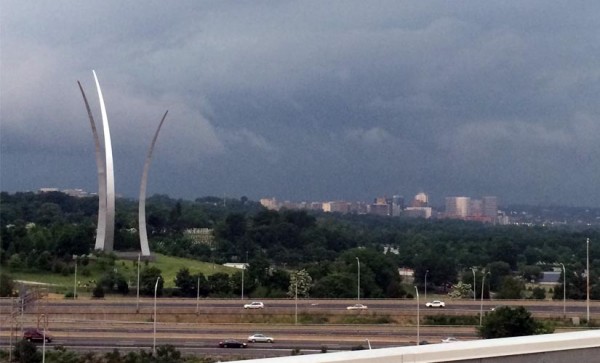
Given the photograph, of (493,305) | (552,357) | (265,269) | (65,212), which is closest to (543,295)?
(493,305)

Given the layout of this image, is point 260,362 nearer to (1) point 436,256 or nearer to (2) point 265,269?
(2) point 265,269

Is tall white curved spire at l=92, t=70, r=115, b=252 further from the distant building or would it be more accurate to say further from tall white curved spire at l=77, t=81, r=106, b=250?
the distant building

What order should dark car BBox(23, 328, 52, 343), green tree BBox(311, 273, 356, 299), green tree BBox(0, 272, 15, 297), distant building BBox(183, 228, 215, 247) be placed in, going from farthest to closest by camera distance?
distant building BBox(183, 228, 215, 247)
green tree BBox(311, 273, 356, 299)
green tree BBox(0, 272, 15, 297)
dark car BBox(23, 328, 52, 343)

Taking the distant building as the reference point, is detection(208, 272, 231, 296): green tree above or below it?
below

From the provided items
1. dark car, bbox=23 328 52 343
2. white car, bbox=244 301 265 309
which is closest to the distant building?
white car, bbox=244 301 265 309

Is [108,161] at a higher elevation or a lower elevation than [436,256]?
higher

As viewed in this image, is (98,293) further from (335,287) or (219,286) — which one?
(335,287)

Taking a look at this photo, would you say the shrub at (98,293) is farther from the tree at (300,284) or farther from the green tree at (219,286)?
the tree at (300,284)

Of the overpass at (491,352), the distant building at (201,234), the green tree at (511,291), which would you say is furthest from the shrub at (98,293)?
the distant building at (201,234)
